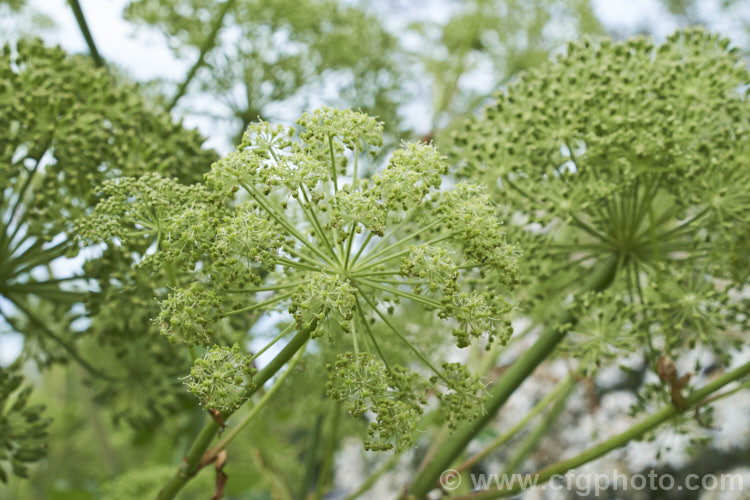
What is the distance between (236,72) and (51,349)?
1.31 m

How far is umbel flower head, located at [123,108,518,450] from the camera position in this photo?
4.20 ft

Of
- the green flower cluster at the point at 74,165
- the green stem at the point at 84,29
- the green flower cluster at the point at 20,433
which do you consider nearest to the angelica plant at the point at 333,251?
the green flower cluster at the point at 74,165

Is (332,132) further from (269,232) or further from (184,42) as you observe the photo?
(184,42)

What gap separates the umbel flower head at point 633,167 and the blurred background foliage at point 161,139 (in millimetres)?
553

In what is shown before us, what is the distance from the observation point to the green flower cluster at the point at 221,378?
48.5 inches

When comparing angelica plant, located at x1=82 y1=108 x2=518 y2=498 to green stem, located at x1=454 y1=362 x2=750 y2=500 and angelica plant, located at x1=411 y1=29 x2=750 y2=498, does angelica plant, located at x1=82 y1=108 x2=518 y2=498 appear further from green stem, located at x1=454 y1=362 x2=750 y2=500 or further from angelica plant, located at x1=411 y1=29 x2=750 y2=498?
green stem, located at x1=454 y1=362 x2=750 y2=500

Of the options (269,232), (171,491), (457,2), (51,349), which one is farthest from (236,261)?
(457,2)

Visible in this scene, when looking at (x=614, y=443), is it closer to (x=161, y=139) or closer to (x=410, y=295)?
(x=410, y=295)

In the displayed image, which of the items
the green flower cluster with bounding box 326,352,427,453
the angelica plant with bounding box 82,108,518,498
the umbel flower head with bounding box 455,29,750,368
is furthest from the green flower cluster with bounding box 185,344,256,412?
the umbel flower head with bounding box 455,29,750,368

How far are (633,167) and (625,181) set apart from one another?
0.14 feet

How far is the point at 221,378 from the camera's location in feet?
4.07

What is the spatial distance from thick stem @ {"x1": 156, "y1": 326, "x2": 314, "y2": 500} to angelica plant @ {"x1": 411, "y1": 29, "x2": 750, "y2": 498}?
70 centimetres

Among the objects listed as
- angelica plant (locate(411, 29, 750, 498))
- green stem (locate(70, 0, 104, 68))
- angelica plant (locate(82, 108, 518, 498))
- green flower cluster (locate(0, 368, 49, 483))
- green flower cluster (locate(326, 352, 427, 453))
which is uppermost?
angelica plant (locate(411, 29, 750, 498))

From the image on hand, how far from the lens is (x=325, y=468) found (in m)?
2.38
